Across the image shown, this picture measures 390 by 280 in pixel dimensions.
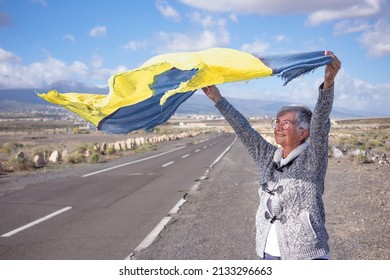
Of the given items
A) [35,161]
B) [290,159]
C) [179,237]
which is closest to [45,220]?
[179,237]

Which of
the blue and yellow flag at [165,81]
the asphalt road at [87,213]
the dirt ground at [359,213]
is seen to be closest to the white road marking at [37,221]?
the asphalt road at [87,213]

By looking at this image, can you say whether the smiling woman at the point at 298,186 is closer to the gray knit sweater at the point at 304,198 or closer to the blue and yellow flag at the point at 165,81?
the gray knit sweater at the point at 304,198

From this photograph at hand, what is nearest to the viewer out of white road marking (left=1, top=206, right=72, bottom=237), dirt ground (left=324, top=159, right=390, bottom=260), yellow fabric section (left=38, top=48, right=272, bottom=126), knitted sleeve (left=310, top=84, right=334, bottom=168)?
knitted sleeve (left=310, top=84, right=334, bottom=168)

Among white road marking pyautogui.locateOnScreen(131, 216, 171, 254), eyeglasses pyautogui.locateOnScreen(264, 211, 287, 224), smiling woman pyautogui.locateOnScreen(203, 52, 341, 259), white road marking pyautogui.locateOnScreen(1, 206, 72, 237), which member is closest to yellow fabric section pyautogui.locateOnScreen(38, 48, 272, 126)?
smiling woman pyautogui.locateOnScreen(203, 52, 341, 259)

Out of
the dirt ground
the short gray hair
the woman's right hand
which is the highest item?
the woman's right hand

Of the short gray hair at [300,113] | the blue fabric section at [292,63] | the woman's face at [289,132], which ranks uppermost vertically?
the blue fabric section at [292,63]

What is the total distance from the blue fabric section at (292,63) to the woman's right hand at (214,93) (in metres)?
0.47

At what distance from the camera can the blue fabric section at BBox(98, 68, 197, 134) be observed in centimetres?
377

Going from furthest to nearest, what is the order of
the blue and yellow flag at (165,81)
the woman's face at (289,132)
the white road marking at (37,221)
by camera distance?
the white road marking at (37,221)
the blue and yellow flag at (165,81)
the woman's face at (289,132)

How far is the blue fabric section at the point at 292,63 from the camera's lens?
318 cm

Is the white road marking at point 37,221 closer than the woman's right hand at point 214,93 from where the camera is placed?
No

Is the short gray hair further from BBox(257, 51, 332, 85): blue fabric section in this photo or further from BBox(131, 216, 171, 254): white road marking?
BBox(131, 216, 171, 254): white road marking

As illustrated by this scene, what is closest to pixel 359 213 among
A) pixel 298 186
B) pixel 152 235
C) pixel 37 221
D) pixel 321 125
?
pixel 152 235

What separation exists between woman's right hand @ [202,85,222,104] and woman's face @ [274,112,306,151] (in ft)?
2.06
